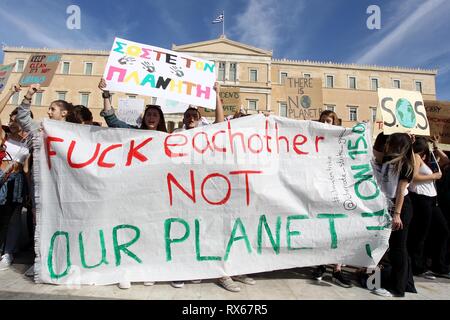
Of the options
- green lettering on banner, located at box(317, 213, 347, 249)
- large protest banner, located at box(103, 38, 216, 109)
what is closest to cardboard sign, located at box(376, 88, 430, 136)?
green lettering on banner, located at box(317, 213, 347, 249)

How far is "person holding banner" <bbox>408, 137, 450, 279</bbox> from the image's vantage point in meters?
3.66

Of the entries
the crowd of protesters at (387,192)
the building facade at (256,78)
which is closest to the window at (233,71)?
the building facade at (256,78)

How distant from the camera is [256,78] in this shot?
137ft

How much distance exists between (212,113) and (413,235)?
509 centimetres

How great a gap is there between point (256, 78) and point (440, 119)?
38.2 metres

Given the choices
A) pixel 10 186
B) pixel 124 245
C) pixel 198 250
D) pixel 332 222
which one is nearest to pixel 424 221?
pixel 332 222

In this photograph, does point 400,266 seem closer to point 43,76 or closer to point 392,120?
point 392,120

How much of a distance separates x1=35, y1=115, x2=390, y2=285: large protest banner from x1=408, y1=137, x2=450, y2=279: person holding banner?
2.28 ft

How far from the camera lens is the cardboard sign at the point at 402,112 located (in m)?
3.83

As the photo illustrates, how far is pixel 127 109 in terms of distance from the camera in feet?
24.9

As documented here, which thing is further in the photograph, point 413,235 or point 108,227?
point 413,235

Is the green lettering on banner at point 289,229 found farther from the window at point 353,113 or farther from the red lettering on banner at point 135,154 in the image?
the window at point 353,113
